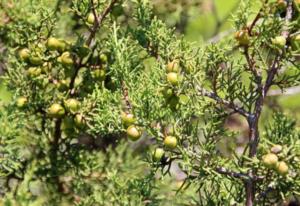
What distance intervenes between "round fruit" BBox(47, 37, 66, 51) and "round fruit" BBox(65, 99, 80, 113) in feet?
0.40

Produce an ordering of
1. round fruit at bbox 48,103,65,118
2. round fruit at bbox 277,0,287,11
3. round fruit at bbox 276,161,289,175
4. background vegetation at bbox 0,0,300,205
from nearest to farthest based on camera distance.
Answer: round fruit at bbox 276,161,289,175 < round fruit at bbox 277,0,287,11 < background vegetation at bbox 0,0,300,205 < round fruit at bbox 48,103,65,118

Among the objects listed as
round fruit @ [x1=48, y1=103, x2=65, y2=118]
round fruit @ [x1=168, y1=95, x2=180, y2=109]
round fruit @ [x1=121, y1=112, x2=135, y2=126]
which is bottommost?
round fruit @ [x1=121, y1=112, x2=135, y2=126]

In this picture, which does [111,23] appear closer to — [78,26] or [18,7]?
[18,7]

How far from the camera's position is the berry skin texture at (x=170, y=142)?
3.83ft

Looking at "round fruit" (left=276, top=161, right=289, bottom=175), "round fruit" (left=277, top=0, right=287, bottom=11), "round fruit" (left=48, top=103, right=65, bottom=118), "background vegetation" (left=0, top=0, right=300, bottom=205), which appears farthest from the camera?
"round fruit" (left=48, top=103, right=65, bottom=118)

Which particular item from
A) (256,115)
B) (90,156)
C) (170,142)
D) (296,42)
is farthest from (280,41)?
(90,156)

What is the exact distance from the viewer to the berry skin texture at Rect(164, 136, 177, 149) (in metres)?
1.17

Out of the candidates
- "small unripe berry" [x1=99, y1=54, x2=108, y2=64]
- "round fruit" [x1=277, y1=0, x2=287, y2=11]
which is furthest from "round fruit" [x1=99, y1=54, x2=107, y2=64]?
"round fruit" [x1=277, y1=0, x2=287, y2=11]

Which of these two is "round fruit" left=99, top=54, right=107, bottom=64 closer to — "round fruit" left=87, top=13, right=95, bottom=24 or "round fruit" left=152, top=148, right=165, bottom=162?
"round fruit" left=87, top=13, right=95, bottom=24

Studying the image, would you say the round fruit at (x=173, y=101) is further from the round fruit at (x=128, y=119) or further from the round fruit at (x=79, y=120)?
the round fruit at (x=79, y=120)

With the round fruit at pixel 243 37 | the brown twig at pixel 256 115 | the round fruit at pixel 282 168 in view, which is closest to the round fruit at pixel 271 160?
the round fruit at pixel 282 168

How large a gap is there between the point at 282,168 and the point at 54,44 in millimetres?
589

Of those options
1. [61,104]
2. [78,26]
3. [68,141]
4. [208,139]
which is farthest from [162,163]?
[78,26]

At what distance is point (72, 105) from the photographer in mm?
1336
